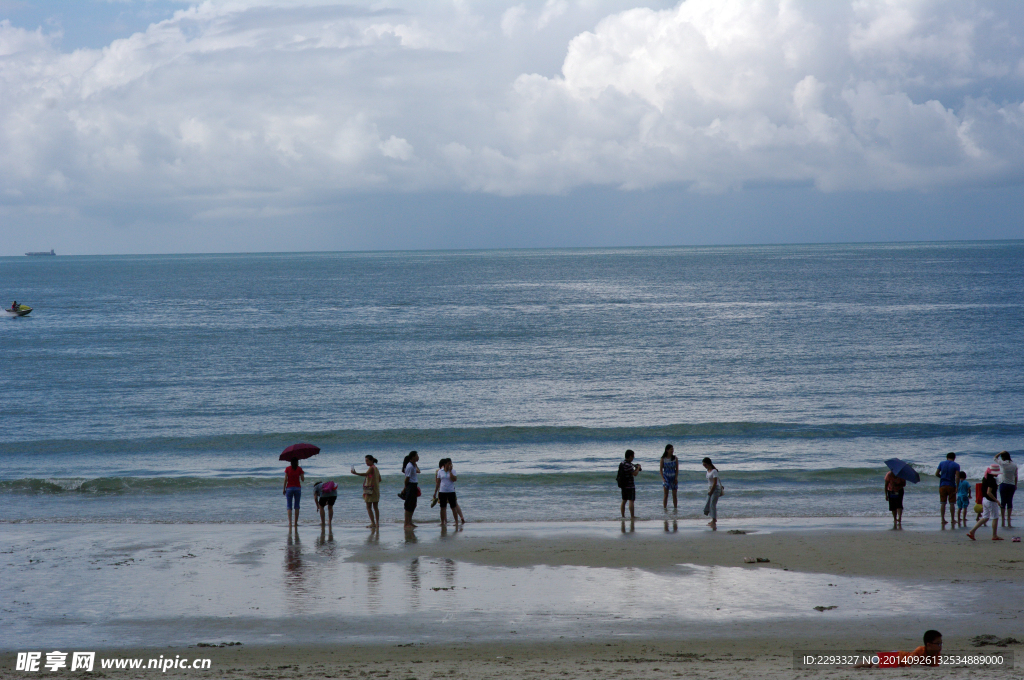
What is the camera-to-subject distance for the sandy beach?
1030 centimetres

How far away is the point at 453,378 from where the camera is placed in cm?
4138

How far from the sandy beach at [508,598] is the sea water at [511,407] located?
3.56 m

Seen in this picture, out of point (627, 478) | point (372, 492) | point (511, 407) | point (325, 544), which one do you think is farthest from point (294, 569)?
point (511, 407)

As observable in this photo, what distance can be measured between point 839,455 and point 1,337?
197 feet

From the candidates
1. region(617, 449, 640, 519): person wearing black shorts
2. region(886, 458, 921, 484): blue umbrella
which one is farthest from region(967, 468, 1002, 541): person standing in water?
region(617, 449, 640, 519): person wearing black shorts

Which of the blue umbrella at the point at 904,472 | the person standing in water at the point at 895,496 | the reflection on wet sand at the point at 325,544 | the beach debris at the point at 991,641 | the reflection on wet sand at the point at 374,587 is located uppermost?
the blue umbrella at the point at 904,472

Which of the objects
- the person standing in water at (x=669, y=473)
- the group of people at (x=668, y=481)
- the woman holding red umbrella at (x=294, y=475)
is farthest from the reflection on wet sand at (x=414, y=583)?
the person standing in water at (x=669, y=473)

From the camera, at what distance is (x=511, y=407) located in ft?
110

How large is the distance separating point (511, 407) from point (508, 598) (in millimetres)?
21134

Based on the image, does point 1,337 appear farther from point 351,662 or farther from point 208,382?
point 351,662

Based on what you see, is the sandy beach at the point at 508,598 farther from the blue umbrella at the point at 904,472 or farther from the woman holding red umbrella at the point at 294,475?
the blue umbrella at the point at 904,472

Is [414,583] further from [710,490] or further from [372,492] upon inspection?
[710,490]

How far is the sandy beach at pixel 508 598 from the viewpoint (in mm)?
10305

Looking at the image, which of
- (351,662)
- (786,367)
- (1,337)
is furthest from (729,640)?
(1,337)
